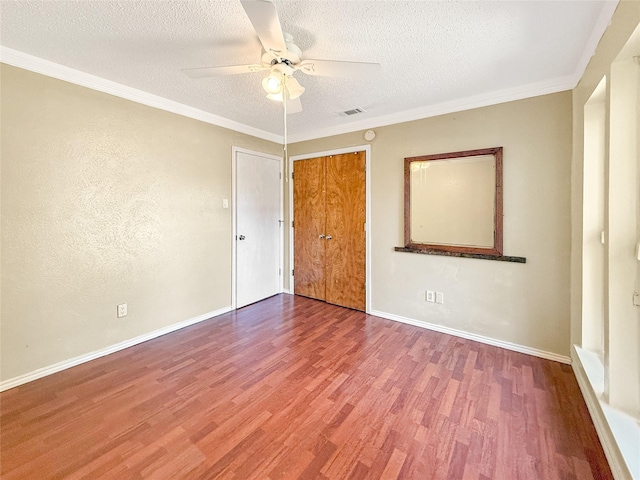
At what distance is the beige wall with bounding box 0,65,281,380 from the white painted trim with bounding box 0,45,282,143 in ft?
0.19

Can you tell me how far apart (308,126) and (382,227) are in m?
1.65

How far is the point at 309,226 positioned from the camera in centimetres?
404

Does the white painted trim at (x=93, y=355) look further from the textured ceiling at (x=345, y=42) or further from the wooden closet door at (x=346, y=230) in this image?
the textured ceiling at (x=345, y=42)

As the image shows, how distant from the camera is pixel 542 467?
1361 mm

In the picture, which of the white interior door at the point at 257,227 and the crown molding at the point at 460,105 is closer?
the crown molding at the point at 460,105

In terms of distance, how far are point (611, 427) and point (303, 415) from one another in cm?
161

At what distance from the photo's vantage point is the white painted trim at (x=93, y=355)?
2.02 meters

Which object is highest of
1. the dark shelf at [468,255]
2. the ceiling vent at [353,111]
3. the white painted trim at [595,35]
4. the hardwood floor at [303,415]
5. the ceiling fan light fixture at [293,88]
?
the ceiling vent at [353,111]

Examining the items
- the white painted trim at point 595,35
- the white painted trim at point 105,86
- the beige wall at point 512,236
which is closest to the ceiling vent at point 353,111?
the beige wall at point 512,236

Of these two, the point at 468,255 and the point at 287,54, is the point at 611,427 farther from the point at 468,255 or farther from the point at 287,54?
the point at 287,54

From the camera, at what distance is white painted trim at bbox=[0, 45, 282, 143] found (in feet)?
6.40

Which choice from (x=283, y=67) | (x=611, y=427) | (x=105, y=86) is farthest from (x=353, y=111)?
(x=611, y=427)

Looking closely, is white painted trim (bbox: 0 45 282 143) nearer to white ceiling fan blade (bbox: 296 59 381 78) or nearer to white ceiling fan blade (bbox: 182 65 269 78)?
white ceiling fan blade (bbox: 182 65 269 78)

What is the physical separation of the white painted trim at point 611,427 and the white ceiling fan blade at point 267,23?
2.52m
